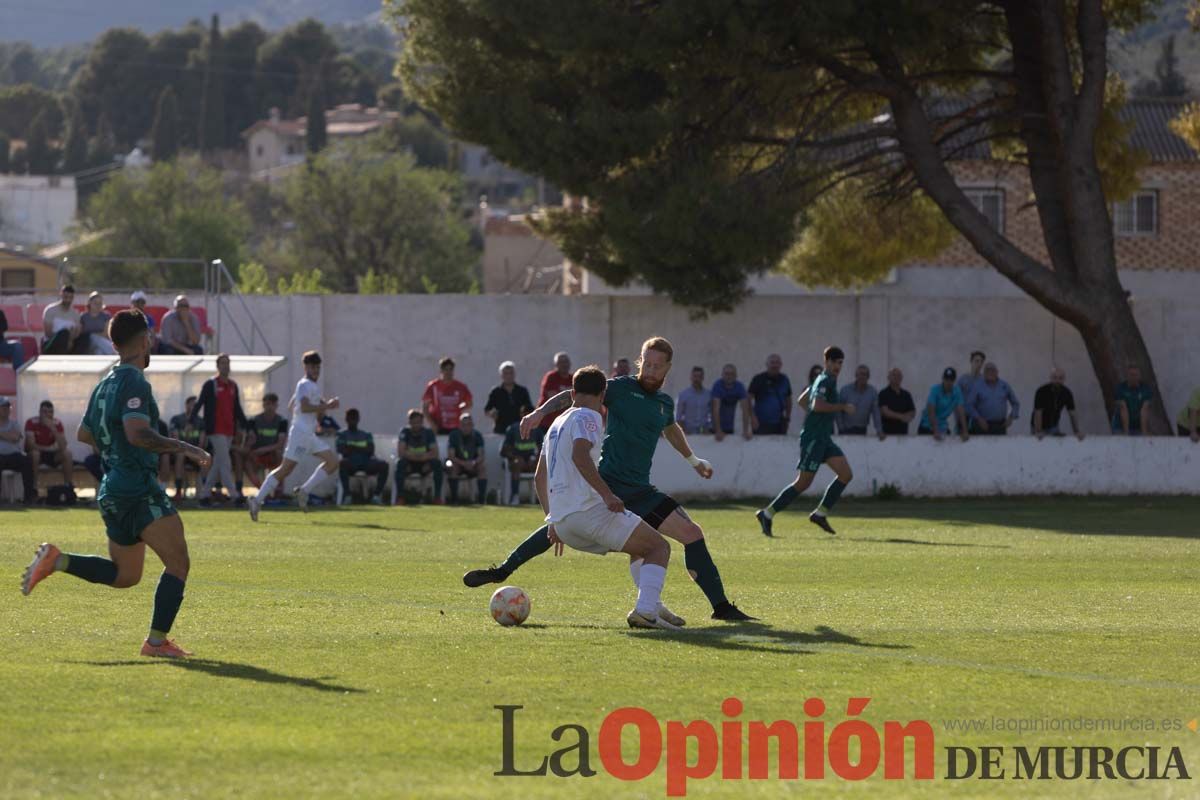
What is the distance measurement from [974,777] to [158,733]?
11.1 feet

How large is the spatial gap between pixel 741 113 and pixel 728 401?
4.98 meters

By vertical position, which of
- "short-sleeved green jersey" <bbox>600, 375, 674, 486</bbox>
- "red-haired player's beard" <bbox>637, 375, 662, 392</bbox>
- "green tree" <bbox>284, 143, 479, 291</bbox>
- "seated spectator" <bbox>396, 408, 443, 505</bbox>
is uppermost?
"green tree" <bbox>284, 143, 479, 291</bbox>

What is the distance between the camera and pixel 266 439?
86.1ft

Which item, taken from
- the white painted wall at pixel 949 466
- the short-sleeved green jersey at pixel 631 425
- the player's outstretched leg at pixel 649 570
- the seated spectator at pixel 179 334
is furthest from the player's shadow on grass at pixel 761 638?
the seated spectator at pixel 179 334

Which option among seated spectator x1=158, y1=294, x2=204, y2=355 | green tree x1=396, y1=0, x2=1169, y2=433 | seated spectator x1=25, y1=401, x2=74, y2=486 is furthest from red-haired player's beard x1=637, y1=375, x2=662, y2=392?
seated spectator x1=158, y1=294, x2=204, y2=355

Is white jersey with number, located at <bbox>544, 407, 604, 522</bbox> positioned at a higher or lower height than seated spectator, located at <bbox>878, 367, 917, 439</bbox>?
lower

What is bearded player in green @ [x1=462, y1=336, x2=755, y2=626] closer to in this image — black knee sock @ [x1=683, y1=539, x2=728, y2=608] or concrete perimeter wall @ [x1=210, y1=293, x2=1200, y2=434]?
black knee sock @ [x1=683, y1=539, x2=728, y2=608]

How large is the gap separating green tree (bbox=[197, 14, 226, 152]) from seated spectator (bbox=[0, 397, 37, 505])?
397 feet

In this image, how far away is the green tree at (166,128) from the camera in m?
138

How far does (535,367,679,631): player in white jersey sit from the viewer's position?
1102 centimetres

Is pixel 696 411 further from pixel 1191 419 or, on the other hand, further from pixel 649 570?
pixel 649 570

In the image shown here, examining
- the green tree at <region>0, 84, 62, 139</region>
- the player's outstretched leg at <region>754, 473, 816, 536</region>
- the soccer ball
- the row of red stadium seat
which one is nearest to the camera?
the soccer ball

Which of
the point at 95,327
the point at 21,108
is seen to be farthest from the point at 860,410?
the point at 21,108

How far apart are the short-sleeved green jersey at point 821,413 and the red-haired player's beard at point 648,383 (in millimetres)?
7902
